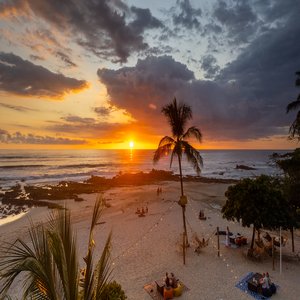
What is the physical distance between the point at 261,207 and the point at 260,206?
0.29ft

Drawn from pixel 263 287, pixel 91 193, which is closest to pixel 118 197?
pixel 91 193

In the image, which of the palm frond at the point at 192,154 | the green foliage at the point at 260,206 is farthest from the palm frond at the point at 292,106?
the palm frond at the point at 192,154

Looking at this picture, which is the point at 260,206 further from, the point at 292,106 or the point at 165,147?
the point at 292,106

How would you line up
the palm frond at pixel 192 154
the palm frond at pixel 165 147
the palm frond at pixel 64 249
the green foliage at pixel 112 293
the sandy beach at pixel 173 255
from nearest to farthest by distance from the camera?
the palm frond at pixel 64 249 → the green foliage at pixel 112 293 → the sandy beach at pixel 173 255 → the palm frond at pixel 192 154 → the palm frond at pixel 165 147

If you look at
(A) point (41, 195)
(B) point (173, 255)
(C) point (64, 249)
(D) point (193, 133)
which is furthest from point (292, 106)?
(A) point (41, 195)

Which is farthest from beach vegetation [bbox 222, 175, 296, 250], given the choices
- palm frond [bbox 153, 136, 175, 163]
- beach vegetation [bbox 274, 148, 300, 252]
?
palm frond [bbox 153, 136, 175, 163]

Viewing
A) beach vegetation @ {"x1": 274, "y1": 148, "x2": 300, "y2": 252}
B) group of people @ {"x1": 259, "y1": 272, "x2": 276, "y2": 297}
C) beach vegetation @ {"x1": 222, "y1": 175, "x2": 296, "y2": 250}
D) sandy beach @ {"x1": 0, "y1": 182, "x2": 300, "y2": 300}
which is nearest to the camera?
group of people @ {"x1": 259, "y1": 272, "x2": 276, "y2": 297}

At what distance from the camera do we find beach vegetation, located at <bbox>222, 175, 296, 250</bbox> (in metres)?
14.9

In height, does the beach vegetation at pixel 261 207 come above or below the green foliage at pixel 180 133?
below

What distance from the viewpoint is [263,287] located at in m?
12.3

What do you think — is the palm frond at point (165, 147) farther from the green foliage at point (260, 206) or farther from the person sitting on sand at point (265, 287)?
the person sitting on sand at point (265, 287)

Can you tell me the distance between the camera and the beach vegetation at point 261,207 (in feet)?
48.8

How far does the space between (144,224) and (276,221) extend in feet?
45.0

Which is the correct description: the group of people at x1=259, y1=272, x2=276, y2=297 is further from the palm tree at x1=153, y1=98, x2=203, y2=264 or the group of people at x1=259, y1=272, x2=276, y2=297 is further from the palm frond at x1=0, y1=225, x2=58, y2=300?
the palm frond at x1=0, y1=225, x2=58, y2=300
